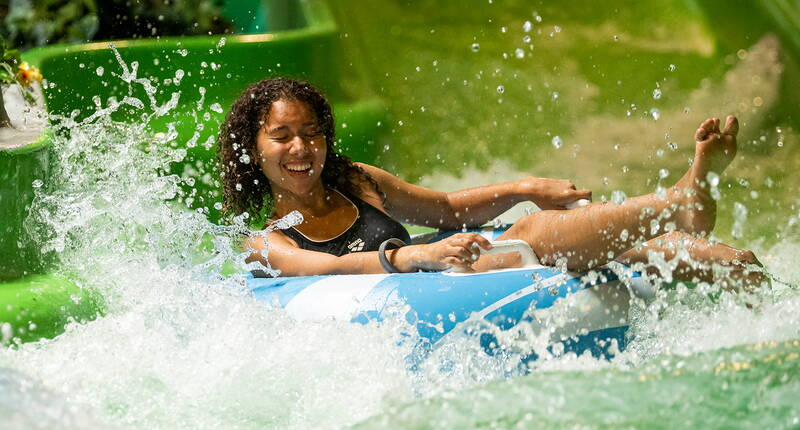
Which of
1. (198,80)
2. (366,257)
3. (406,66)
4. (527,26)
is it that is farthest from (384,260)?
(527,26)

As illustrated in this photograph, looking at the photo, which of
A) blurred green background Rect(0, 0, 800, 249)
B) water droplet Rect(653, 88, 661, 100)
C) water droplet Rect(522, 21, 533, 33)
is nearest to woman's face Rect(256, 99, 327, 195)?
blurred green background Rect(0, 0, 800, 249)

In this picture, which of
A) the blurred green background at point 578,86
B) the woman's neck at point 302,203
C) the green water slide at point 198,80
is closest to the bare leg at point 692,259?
the woman's neck at point 302,203

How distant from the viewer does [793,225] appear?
326cm

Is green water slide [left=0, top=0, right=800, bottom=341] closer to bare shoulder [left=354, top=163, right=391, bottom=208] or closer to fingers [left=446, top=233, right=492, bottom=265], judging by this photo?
bare shoulder [left=354, top=163, right=391, bottom=208]

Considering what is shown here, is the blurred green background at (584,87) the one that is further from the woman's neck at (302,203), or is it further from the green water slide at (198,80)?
the woman's neck at (302,203)

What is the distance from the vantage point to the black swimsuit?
88.7 inches

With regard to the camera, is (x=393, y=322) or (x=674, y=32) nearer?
(x=393, y=322)

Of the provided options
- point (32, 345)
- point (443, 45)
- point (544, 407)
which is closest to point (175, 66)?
point (443, 45)

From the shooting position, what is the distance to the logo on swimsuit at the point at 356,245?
2.27 m

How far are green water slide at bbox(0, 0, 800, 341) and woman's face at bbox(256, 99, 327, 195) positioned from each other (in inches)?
29.3

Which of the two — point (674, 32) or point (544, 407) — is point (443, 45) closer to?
point (674, 32)

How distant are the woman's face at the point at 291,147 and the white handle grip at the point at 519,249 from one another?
0.47 meters

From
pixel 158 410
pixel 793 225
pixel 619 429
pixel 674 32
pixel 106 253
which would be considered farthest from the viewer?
pixel 674 32

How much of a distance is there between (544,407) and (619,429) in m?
0.11
